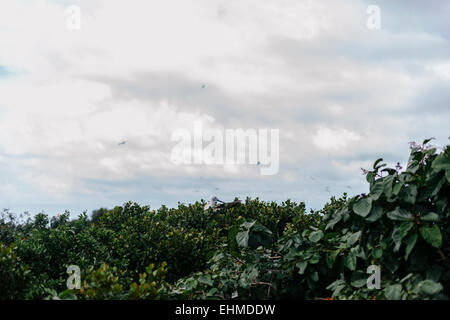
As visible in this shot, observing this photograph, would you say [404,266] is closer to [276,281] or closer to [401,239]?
[401,239]

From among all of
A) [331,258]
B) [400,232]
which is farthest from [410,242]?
[331,258]

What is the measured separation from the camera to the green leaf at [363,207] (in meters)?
4.42

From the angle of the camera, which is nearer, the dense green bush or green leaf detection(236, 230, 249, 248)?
the dense green bush

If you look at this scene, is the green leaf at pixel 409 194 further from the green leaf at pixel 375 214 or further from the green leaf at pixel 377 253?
the green leaf at pixel 377 253

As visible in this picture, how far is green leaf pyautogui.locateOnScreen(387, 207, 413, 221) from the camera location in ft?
13.8

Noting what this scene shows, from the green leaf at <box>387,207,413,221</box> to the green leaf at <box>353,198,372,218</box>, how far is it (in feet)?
0.72

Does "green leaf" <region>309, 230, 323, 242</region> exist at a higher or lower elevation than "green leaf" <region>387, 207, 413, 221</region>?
lower

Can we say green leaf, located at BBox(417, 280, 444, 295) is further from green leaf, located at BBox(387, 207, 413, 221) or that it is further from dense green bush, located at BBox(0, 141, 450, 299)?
green leaf, located at BBox(387, 207, 413, 221)

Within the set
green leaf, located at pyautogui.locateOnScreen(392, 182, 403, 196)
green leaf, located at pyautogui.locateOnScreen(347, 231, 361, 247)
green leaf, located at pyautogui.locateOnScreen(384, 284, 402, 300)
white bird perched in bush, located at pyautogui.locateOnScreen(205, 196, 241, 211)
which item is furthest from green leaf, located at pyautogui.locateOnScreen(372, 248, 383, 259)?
white bird perched in bush, located at pyautogui.locateOnScreen(205, 196, 241, 211)

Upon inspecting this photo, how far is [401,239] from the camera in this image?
424 centimetres

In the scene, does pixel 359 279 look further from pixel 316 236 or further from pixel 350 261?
pixel 316 236

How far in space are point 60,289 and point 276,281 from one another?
291 cm

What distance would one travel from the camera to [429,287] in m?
3.86

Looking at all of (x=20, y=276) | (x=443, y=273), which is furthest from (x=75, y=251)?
(x=443, y=273)
